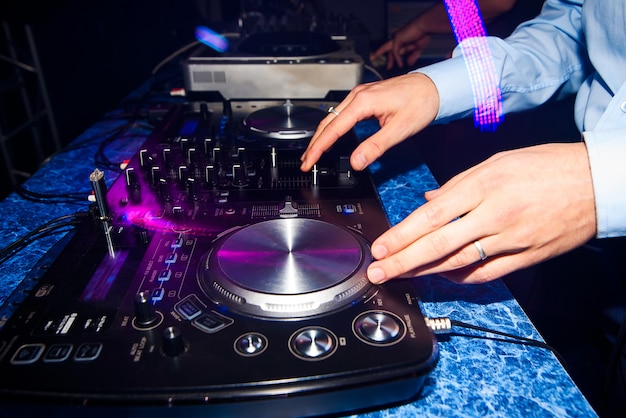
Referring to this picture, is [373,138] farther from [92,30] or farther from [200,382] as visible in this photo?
[92,30]

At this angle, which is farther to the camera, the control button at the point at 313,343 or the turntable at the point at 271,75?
the turntable at the point at 271,75

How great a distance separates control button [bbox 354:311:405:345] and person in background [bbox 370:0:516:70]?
1547 mm

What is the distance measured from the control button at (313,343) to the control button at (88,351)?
0.19 meters

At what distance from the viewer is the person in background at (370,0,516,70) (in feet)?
5.76

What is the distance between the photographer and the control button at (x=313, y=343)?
0.47m

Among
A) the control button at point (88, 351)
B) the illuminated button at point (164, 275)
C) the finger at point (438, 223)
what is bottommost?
the illuminated button at point (164, 275)

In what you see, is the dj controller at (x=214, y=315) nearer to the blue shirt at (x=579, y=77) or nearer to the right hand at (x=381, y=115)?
the right hand at (x=381, y=115)

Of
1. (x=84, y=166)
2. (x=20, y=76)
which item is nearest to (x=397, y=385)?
(x=84, y=166)

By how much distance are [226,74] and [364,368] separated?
3.41 ft

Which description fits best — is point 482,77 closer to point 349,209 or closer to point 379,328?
point 349,209

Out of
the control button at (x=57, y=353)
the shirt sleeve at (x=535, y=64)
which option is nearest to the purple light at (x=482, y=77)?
the shirt sleeve at (x=535, y=64)

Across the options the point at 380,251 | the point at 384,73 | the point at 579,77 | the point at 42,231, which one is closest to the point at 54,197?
the point at 42,231

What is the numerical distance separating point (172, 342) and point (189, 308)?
8cm

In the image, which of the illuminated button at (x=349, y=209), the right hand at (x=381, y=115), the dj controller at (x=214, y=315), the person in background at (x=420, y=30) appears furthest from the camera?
the person in background at (x=420, y=30)
